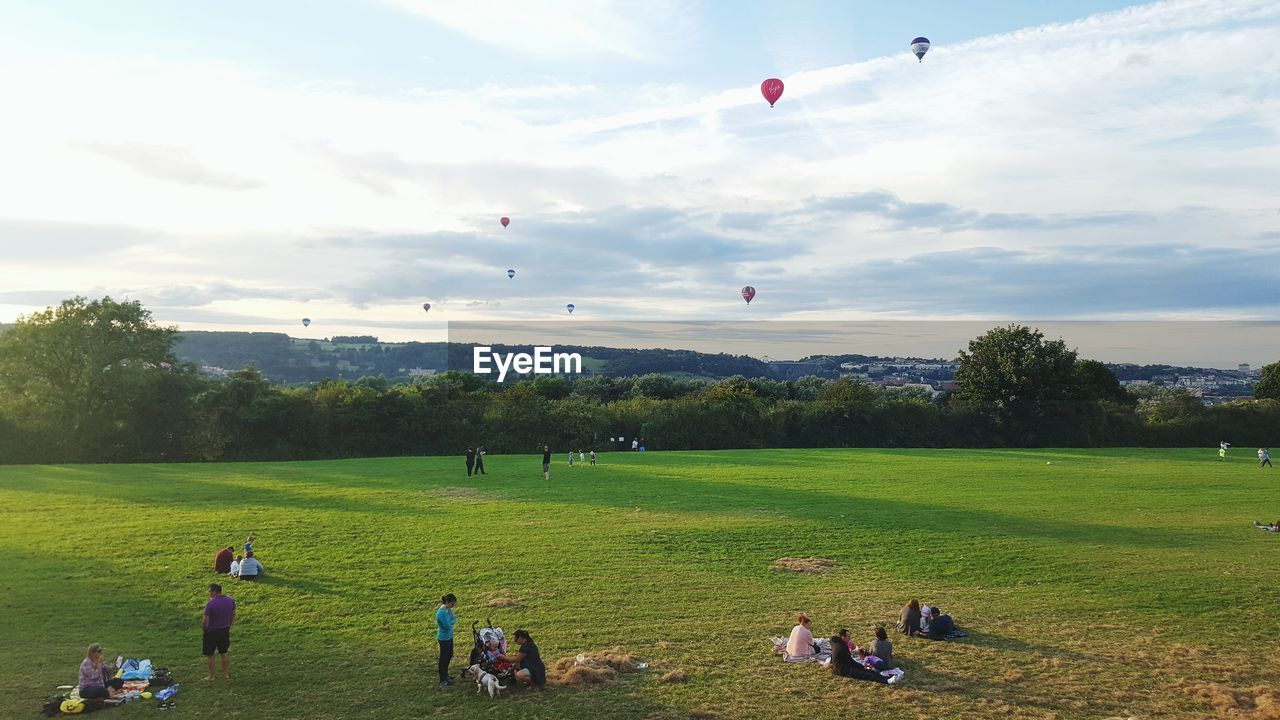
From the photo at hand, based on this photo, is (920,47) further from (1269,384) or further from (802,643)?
(1269,384)

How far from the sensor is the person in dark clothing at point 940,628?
18.6m

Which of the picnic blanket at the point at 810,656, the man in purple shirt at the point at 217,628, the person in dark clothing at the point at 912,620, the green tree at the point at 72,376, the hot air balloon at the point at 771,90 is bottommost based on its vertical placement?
the picnic blanket at the point at 810,656

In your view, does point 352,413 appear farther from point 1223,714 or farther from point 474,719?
point 1223,714

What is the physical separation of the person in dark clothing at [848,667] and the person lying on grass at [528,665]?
6.18 meters

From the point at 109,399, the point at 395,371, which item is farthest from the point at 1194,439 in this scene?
the point at 395,371

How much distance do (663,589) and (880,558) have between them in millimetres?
8691

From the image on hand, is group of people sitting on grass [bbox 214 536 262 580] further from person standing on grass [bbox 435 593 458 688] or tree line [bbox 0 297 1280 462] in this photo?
tree line [bbox 0 297 1280 462]

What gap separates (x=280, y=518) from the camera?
32.9 meters

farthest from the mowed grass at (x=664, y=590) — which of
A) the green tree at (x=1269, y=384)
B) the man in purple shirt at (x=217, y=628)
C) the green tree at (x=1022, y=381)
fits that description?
the green tree at (x=1269, y=384)

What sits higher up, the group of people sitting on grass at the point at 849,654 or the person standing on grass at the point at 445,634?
the person standing on grass at the point at 445,634

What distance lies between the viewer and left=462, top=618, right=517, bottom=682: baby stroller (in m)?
15.6

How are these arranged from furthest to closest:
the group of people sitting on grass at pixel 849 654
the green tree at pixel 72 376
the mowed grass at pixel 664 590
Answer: the green tree at pixel 72 376 → the group of people sitting on grass at pixel 849 654 → the mowed grass at pixel 664 590

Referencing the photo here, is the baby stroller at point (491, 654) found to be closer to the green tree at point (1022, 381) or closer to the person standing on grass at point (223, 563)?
the person standing on grass at point (223, 563)

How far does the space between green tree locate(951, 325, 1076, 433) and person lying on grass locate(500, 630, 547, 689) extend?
7909cm
